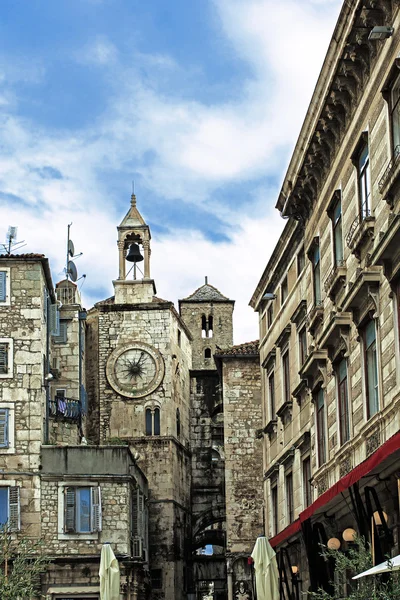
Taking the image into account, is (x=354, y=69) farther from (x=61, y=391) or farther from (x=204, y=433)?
(x=204, y=433)

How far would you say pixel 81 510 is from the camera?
3981cm

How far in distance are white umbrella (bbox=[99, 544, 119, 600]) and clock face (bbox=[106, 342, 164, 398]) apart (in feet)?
78.2

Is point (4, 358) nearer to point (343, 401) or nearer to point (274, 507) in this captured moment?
point (274, 507)

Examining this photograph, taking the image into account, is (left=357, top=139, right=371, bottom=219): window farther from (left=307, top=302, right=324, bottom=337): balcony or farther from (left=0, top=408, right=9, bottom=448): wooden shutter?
(left=0, top=408, right=9, bottom=448): wooden shutter

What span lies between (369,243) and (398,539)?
198 inches

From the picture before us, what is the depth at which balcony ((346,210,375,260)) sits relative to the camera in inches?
741

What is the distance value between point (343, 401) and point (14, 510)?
65.8 feet

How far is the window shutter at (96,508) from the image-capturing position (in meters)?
39.8

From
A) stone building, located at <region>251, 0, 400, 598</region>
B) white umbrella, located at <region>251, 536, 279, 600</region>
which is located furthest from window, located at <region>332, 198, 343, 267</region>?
white umbrella, located at <region>251, 536, 279, 600</region>

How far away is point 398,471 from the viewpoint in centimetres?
1645

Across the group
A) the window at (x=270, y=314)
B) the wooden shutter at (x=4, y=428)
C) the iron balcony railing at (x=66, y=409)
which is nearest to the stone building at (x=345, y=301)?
the window at (x=270, y=314)

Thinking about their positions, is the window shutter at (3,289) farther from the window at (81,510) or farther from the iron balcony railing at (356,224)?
the iron balcony railing at (356,224)

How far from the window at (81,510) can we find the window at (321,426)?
16839 mm

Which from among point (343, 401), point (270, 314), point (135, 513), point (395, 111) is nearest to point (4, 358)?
point (135, 513)
